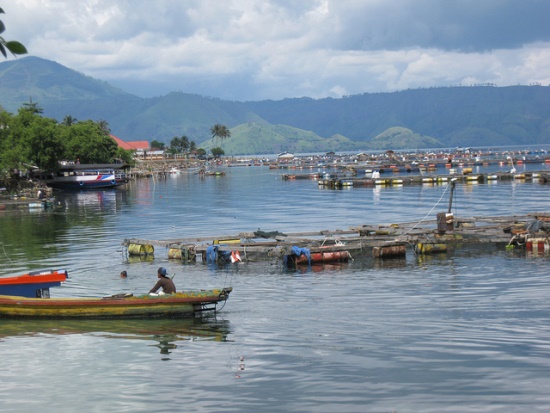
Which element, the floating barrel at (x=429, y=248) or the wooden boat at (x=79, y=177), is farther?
the wooden boat at (x=79, y=177)

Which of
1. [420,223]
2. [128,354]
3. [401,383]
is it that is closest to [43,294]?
[128,354]

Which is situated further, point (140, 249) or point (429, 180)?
point (429, 180)

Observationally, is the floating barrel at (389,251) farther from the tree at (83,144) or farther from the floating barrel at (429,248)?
the tree at (83,144)

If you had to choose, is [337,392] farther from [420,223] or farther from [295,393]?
[420,223]

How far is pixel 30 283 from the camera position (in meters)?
28.8

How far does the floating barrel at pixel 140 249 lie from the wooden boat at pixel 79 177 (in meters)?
89.3

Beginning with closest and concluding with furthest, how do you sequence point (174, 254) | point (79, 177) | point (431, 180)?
point (174, 254), point (431, 180), point (79, 177)

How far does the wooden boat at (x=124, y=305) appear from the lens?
2669 centimetres

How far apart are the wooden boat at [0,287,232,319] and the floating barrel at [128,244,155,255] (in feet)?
58.3

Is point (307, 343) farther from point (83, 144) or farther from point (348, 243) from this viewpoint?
point (83, 144)

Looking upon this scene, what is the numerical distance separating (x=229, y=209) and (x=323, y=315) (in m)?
57.6

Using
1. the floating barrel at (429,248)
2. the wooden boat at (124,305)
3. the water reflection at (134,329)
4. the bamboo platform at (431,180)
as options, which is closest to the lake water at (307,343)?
the water reflection at (134,329)

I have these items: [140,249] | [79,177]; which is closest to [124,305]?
[140,249]

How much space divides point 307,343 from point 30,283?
13.1 m
